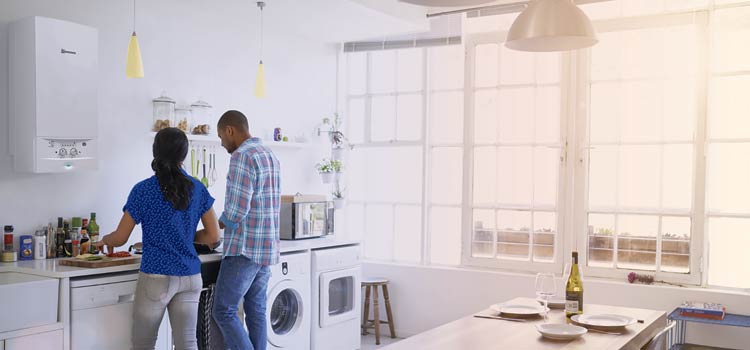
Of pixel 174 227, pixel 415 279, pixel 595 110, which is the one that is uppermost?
pixel 595 110

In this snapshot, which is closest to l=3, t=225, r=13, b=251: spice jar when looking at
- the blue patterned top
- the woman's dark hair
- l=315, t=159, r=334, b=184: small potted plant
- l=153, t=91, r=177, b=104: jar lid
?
the blue patterned top

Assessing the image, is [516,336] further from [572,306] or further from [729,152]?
[729,152]

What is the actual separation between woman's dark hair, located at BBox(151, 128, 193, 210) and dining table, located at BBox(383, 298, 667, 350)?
133cm

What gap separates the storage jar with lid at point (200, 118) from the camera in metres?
4.70

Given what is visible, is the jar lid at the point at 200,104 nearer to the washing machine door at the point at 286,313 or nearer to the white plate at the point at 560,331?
the washing machine door at the point at 286,313

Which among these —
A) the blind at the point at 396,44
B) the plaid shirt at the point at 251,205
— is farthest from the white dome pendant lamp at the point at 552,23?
the blind at the point at 396,44

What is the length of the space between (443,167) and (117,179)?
2.63 meters

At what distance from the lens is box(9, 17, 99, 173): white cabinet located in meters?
3.65

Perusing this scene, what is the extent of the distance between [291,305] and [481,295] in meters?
1.54

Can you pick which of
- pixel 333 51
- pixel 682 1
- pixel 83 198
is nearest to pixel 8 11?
pixel 83 198

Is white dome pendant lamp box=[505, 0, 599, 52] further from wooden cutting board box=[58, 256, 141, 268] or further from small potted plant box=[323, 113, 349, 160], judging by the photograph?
small potted plant box=[323, 113, 349, 160]

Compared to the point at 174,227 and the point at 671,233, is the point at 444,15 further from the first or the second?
the point at 174,227

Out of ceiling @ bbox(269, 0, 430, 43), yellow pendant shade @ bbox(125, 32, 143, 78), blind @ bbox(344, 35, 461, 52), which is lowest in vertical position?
yellow pendant shade @ bbox(125, 32, 143, 78)

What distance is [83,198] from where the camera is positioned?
4.12 metres
